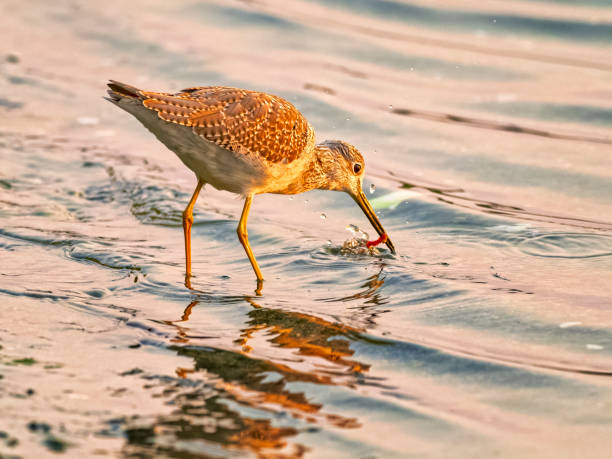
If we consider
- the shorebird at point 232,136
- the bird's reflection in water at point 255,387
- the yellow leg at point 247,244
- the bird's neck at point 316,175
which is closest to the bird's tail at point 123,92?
the shorebird at point 232,136

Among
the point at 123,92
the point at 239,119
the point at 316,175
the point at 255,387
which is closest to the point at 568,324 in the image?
the point at 255,387

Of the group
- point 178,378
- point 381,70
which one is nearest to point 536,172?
point 381,70

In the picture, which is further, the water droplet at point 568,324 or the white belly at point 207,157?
the white belly at point 207,157

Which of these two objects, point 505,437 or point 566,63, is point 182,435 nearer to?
point 505,437

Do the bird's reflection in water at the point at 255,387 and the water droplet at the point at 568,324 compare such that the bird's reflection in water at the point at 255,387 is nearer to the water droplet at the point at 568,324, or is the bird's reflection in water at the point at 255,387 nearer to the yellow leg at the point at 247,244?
the yellow leg at the point at 247,244

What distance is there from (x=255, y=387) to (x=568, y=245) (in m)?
3.85

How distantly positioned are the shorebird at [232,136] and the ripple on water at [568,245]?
1.26 m

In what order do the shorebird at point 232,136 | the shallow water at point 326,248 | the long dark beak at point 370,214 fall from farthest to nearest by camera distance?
the long dark beak at point 370,214 → the shorebird at point 232,136 → the shallow water at point 326,248

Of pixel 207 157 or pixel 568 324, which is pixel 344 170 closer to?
pixel 207 157

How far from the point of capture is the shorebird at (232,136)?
→ 22.0 feet

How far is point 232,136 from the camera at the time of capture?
6.94 meters

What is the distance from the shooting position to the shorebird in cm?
672

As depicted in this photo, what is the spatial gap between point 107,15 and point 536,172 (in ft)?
28.5

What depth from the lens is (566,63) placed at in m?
12.5
